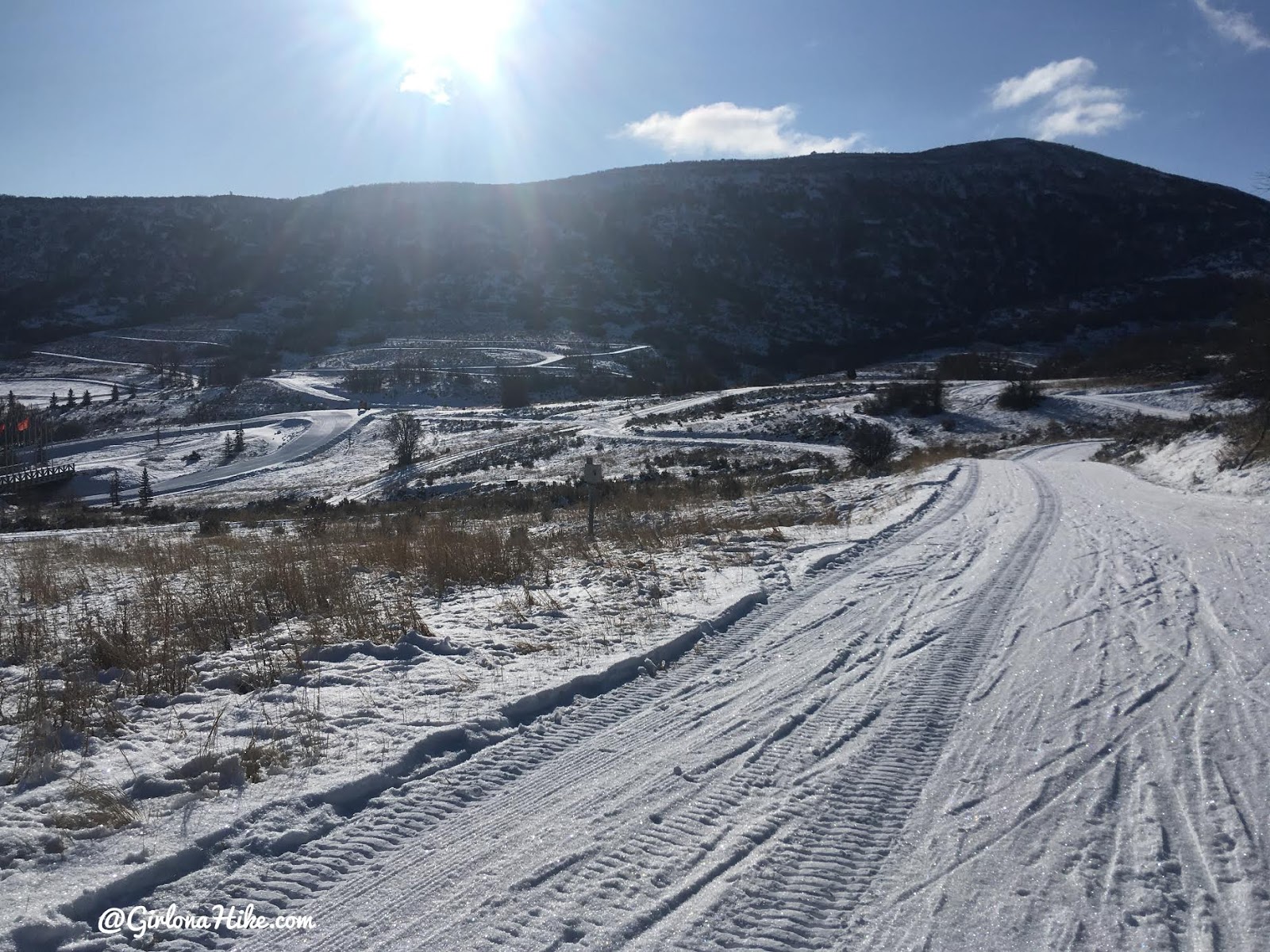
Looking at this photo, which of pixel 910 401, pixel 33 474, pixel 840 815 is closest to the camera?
pixel 840 815

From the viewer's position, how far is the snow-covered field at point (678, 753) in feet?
9.68

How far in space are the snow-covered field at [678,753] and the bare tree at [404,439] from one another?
2807 cm

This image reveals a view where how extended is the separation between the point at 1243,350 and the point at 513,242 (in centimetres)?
10446

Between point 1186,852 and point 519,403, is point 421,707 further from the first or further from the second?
point 519,403

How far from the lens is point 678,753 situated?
13.9 feet

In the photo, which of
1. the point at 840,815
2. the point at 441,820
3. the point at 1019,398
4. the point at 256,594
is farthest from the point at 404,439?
the point at 840,815

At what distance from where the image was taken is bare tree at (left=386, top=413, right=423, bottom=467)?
37344 mm

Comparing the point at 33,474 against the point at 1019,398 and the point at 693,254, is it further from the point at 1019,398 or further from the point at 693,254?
the point at 693,254

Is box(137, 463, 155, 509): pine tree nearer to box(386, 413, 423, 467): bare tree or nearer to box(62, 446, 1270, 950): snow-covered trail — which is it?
box(386, 413, 423, 467): bare tree

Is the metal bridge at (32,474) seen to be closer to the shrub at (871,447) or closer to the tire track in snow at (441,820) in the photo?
the shrub at (871,447)

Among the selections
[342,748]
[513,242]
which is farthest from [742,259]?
[342,748]

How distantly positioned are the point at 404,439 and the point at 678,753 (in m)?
36.0

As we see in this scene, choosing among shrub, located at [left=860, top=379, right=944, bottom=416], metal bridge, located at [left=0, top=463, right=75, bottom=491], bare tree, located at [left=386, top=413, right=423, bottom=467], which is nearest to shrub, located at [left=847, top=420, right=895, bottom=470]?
shrub, located at [left=860, top=379, right=944, bottom=416]

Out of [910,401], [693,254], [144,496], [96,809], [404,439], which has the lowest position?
[144,496]
